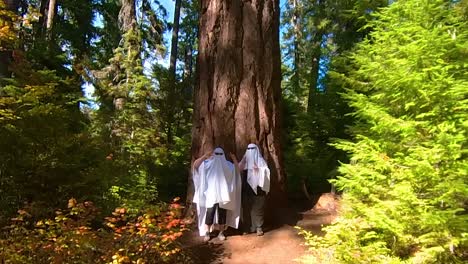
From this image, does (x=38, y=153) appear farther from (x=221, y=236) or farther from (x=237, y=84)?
(x=237, y=84)

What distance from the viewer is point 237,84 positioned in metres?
7.82

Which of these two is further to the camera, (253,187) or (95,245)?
(253,187)

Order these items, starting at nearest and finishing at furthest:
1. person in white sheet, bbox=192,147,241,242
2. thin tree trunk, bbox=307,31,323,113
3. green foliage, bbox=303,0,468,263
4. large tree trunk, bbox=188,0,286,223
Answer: green foliage, bbox=303,0,468,263
person in white sheet, bbox=192,147,241,242
large tree trunk, bbox=188,0,286,223
thin tree trunk, bbox=307,31,323,113

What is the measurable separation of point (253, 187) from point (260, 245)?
3.14 feet

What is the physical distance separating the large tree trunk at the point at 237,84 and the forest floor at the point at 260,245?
1.69 feet

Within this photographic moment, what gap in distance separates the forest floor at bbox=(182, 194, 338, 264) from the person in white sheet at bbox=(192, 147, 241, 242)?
0.22m

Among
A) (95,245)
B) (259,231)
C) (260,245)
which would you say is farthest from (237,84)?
(95,245)

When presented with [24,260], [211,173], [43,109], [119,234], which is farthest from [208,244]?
[43,109]

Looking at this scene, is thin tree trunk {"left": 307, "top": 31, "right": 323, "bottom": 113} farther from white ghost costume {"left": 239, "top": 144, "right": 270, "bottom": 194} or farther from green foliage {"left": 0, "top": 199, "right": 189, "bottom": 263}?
green foliage {"left": 0, "top": 199, "right": 189, "bottom": 263}

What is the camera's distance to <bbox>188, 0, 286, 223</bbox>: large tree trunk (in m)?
7.73

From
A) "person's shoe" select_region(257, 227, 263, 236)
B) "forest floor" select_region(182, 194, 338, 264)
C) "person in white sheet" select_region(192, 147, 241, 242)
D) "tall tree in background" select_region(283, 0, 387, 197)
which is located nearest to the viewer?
"forest floor" select_region(182, 194, 338, 264)

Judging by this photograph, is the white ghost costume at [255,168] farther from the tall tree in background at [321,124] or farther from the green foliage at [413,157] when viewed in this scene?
the tall tree in background at [321,124]

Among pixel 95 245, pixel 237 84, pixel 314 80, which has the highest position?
pixel 314 80

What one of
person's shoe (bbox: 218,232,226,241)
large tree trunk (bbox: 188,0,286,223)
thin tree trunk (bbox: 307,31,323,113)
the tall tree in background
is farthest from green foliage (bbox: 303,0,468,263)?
thin tree trunk (bbox: 307,31,323,113)
